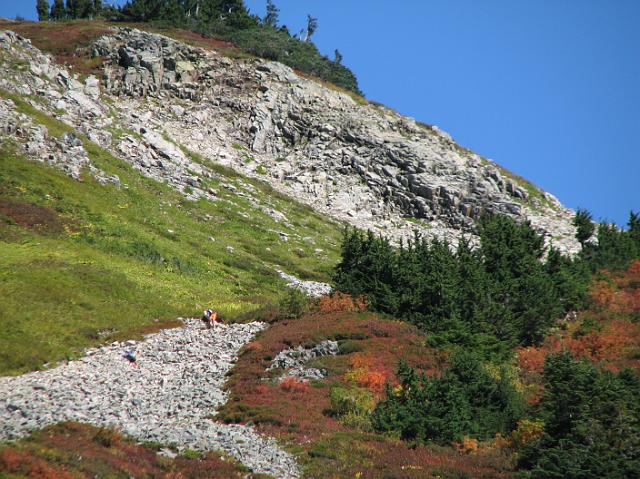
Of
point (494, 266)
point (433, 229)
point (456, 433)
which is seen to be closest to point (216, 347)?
point (456, 433)

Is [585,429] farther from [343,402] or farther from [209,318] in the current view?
[209,318]

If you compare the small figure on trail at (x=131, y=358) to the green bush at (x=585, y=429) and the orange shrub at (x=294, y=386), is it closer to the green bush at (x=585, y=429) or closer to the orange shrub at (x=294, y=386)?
the orange shrub at (x=294, y=386)

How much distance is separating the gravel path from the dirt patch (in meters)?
17.1

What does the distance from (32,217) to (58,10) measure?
11808 centimetres

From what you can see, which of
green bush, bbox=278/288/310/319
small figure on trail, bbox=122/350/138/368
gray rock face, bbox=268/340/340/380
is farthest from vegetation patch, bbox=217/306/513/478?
small figure on trail, bbox=122/350/138/368

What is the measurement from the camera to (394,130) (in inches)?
4006

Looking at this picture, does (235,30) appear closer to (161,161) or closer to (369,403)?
(161,161)

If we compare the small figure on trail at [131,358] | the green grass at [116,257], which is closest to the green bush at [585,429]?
the small figure on trail at [131,358]

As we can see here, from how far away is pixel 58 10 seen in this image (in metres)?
144

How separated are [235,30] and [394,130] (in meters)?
49.7

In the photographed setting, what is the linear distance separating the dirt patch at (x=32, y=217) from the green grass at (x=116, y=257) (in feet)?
0.38

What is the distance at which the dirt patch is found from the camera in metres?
46.2

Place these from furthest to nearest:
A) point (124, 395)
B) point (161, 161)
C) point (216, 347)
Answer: point (161, 161), point (216, 347), point (124, 395)

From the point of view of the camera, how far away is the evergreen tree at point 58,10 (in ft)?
470
